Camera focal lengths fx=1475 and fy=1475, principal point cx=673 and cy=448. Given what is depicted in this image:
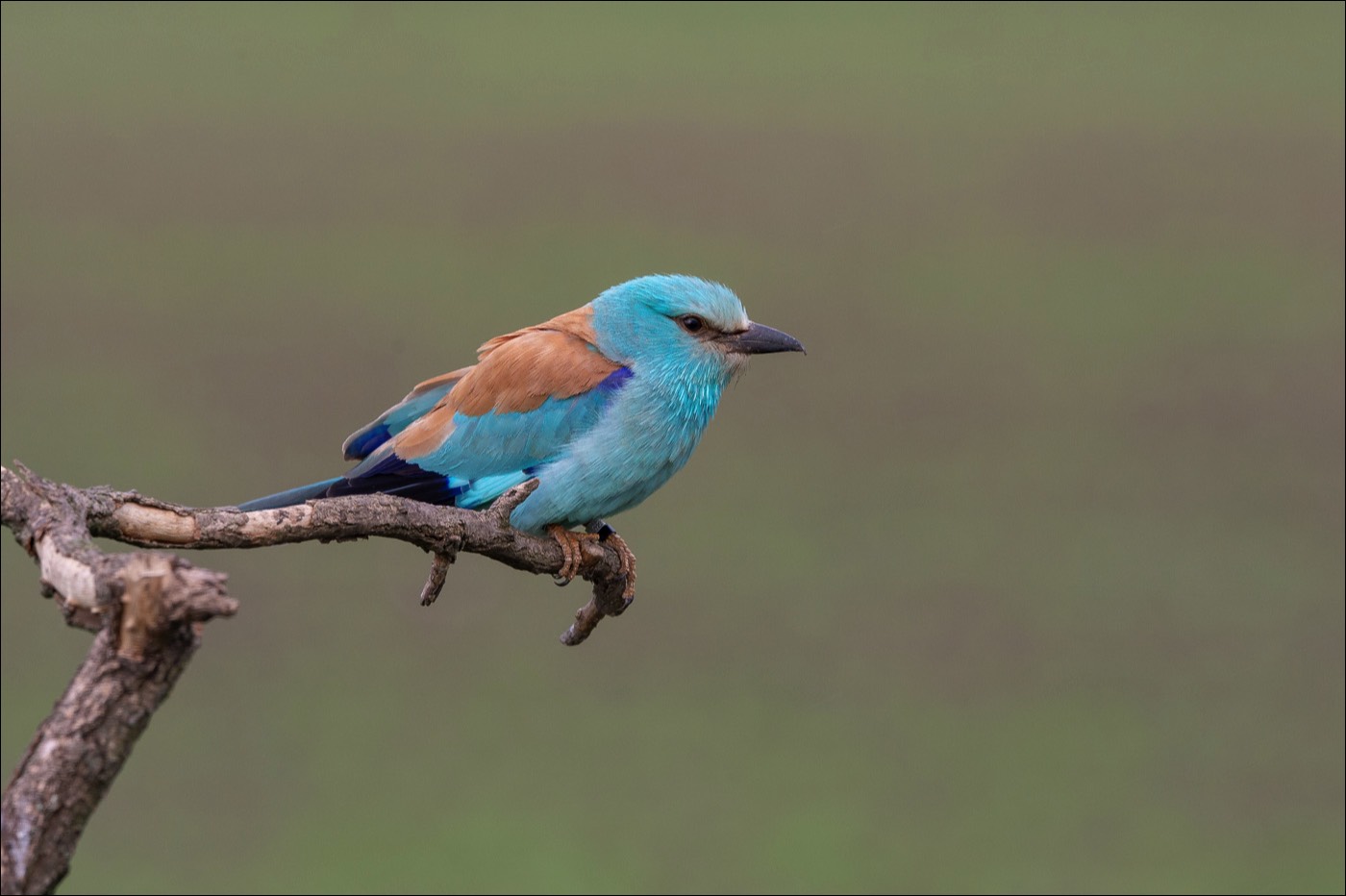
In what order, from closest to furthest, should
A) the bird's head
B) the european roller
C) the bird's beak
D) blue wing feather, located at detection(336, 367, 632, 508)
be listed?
the european roller → blue wing feather, located at detection(336, 367, 632, 508) → the bird's head → the bird's beak

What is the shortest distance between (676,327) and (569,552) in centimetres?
91

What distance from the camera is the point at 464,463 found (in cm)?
489

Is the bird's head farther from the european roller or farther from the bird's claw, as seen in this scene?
the bird's claw

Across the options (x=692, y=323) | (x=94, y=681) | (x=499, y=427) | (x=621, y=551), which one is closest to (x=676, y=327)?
(x=692, y=323)

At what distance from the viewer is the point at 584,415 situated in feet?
15.9

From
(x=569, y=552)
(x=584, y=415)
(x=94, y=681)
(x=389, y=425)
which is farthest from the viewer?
(x=389, y=425)

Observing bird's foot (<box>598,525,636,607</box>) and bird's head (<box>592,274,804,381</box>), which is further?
bird's head (<box>592,274,804,381</box>)

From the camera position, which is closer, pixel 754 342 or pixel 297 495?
pixel 297 495

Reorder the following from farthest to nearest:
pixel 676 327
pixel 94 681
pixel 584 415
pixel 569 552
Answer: pixel 676 327 → pixel 584 415 → pixel 569 552 → pixel 94 681

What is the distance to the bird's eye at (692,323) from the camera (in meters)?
5.08

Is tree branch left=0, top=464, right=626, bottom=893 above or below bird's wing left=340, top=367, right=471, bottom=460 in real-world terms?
below

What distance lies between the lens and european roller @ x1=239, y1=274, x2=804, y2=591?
Answer: 473cm

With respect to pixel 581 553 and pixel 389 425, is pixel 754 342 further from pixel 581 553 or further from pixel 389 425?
pixel 389 425

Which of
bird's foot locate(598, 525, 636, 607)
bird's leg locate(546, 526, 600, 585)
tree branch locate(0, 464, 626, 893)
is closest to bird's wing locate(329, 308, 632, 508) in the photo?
bird's leg locate(546, 526, 600, 585)
